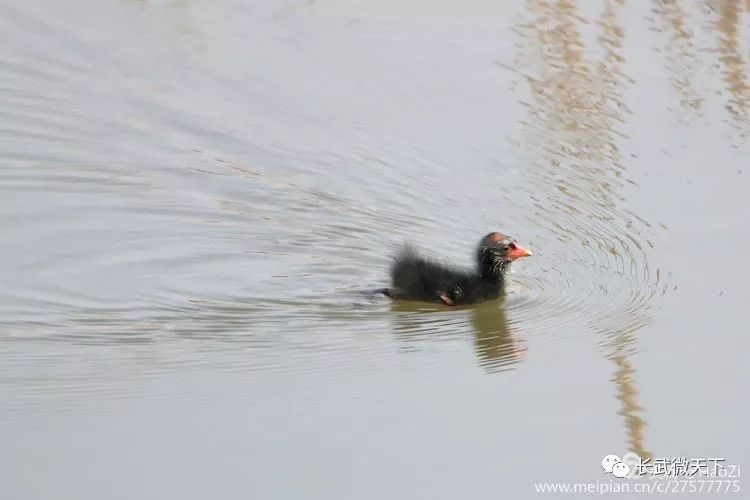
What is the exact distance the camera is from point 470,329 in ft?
30.5

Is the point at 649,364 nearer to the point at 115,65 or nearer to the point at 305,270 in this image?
the point at 305,270

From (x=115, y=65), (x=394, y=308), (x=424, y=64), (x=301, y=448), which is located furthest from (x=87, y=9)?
(x=301, y=448)

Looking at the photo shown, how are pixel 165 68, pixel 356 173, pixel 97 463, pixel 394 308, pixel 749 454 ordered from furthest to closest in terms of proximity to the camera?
pixel 165 68 → pixel 356 173 → pixel 394 308 → pixel 749 454 → pixel 97 463

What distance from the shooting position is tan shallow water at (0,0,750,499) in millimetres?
7152

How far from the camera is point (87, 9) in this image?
14273 millimetres

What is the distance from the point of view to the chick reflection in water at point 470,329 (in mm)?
8539

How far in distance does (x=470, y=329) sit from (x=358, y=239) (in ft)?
5.31

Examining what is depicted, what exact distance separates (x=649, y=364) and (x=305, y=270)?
2.74 m

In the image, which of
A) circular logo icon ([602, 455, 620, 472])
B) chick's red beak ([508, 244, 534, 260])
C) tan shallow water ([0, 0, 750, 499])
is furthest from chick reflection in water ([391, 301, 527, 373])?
circular logo icon ([602, 455, 620, 472])

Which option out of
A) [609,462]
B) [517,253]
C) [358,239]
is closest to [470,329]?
[517,253]

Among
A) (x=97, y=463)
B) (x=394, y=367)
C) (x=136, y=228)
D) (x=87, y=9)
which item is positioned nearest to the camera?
(x=97, y=463)

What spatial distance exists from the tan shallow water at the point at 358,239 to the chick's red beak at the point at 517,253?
0.24 meters

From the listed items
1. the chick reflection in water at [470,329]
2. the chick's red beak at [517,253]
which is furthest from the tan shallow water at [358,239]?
the chick's red beak at [517,253]

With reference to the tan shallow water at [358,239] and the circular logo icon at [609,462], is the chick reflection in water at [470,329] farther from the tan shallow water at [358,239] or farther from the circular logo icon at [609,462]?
the circular logo icon at [609,462]
